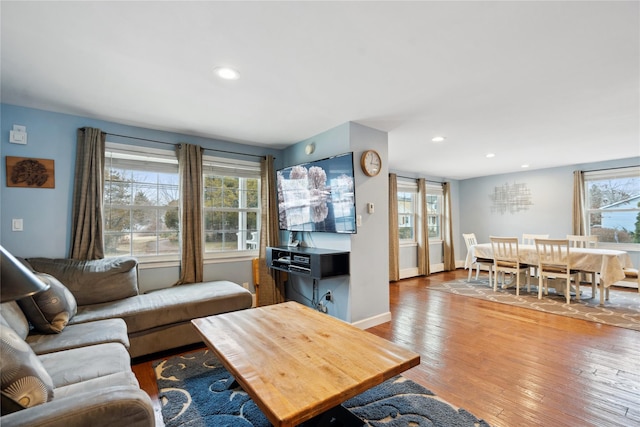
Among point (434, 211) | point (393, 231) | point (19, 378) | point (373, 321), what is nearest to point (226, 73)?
point (19, 378)

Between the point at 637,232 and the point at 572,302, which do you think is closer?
the point at 572,302

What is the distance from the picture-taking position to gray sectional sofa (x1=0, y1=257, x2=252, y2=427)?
1023 millimetres

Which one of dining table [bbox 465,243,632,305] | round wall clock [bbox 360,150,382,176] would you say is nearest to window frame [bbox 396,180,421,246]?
dining table [bbox 465,243,632,305]

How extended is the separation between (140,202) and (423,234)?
5.31 m

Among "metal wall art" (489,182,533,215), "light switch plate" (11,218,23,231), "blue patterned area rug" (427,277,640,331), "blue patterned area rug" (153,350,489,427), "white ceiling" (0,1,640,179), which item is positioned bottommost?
"blue patterned area rug" (427,277,640,331)

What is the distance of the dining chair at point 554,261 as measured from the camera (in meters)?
4.09

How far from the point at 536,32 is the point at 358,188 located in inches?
73.3

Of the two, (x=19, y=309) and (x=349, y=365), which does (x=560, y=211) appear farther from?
(x=19, y=309)

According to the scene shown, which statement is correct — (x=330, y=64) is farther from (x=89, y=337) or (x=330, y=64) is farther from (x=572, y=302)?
(x=572, y=302)

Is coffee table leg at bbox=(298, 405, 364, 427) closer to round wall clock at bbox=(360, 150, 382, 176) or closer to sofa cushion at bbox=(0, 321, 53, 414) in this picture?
sofa cushion at bbox=(0, 321, 53, 414)

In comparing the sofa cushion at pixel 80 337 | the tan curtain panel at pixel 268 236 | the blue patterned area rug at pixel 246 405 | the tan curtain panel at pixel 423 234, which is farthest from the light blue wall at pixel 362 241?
the tan curtain panel at pixel 423 234

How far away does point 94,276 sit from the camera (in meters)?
2.63

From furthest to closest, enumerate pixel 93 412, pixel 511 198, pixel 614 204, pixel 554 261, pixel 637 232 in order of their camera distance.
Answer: pixel 511 198, pixel 614 204, pixel 637 232, pixel 554 261, pixel 93 412

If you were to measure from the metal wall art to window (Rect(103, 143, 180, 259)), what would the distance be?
262 inches
